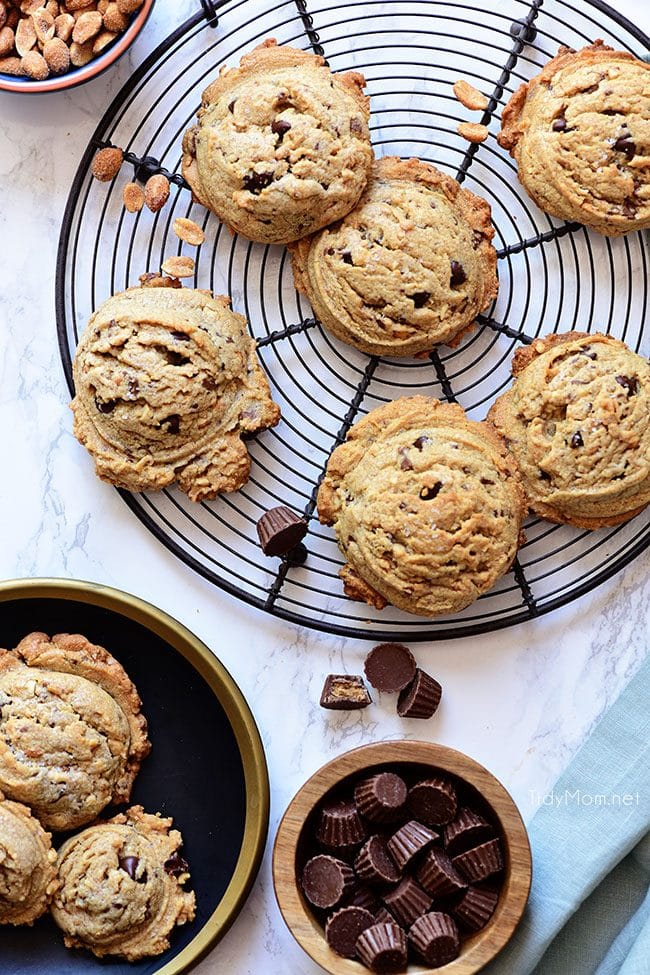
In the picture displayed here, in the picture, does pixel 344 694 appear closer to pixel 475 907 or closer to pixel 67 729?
pixel 475 907

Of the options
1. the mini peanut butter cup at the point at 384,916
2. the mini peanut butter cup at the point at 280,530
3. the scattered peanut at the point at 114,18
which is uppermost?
the scattered peanut at the point at 114,18

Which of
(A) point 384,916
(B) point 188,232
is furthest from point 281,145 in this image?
(A) point 384,916

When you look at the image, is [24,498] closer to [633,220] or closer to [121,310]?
[121,310]

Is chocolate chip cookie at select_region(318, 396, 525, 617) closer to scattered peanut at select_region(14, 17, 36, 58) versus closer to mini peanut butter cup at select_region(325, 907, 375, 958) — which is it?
mini peanut butter cup at select_region(325, 907, 375, 958)

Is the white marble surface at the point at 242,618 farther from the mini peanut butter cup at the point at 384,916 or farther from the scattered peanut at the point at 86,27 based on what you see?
the mini peanut butter cup at the point at 384,916

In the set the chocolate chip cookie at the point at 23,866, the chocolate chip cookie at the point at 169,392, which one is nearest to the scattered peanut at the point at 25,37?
the chocolate chip cookie at the point at 169,392

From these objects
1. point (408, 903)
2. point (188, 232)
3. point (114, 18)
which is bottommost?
point (408, 903)
